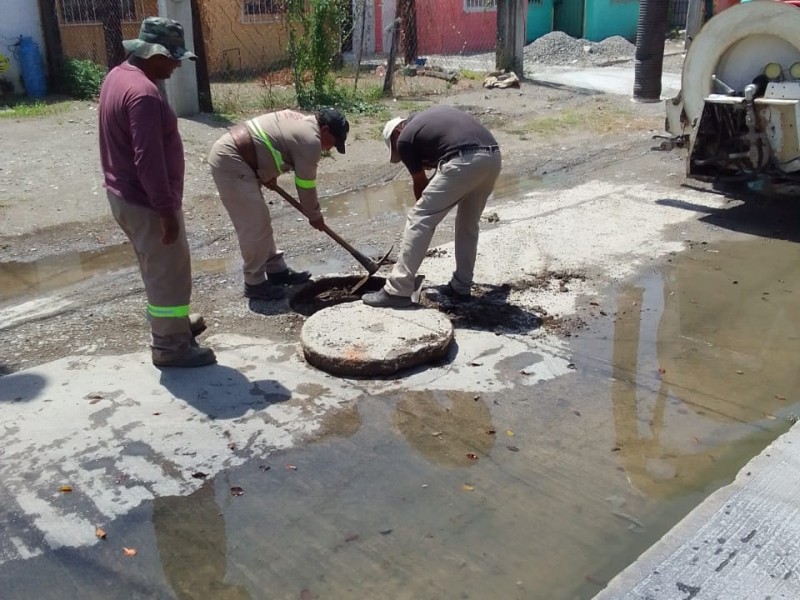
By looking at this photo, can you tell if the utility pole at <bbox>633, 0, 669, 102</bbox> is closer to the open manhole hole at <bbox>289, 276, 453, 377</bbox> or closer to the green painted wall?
the open manhole hole at <bbox>289, 276, 453, 377</bbox>

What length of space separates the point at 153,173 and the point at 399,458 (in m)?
1.76

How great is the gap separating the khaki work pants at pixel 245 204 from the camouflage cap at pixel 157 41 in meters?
1.13

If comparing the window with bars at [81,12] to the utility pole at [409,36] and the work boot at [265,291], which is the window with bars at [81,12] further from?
the work boot at [265,291]

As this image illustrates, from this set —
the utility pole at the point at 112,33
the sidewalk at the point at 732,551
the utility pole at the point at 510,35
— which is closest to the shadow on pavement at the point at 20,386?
the sidewalk at the point at 732,551

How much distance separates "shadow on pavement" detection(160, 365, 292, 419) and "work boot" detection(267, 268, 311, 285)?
129 cm

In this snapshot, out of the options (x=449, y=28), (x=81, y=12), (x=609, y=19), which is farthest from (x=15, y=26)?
(x=609, y=19)

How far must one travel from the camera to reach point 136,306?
5301mm

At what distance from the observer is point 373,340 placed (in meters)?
4.38

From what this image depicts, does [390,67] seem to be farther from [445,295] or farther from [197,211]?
[445,295]

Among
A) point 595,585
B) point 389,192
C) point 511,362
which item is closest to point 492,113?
point 389,192

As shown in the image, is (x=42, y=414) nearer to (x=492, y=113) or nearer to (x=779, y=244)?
(x=779, y=244)

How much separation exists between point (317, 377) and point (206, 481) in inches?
40.2

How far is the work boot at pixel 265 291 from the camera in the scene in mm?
5359

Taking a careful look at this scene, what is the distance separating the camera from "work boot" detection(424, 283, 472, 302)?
5.31 meters
